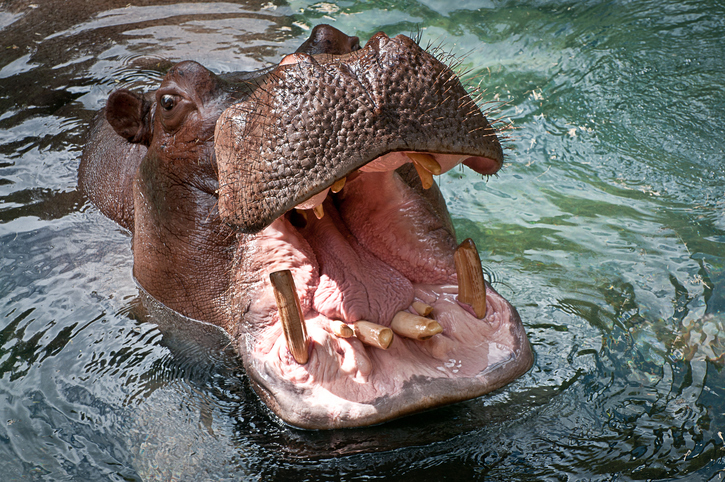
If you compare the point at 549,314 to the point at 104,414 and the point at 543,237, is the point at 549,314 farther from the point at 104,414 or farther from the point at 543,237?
the point at 104,414

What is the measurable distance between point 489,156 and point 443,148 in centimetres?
25

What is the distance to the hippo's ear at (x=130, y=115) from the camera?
324 centimetres

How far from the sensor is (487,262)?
4051 mm

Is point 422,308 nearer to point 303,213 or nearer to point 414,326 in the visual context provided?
point 414,326

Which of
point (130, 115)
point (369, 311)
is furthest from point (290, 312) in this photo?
point (130, 115)

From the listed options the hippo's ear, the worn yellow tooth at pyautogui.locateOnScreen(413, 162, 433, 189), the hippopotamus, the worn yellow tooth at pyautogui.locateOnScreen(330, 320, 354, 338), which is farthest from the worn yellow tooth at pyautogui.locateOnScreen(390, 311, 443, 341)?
the hippo's ear

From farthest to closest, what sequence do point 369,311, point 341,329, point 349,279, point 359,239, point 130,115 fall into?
point 130,115 < point 359,239 < point 349,279 < point 369,311 < point 341,329

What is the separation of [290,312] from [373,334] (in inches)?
12.5

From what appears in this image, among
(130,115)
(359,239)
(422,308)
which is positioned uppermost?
(130,115)

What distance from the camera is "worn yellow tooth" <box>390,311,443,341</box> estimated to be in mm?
2627

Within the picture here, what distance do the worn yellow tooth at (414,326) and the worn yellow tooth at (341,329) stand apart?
0.19 metres

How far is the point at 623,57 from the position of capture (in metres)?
5.63

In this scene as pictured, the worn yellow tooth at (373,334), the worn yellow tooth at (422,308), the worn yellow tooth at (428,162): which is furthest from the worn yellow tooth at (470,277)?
the worn yellow tooth at (428,162)

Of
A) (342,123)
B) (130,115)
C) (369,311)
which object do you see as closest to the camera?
(342,123)
